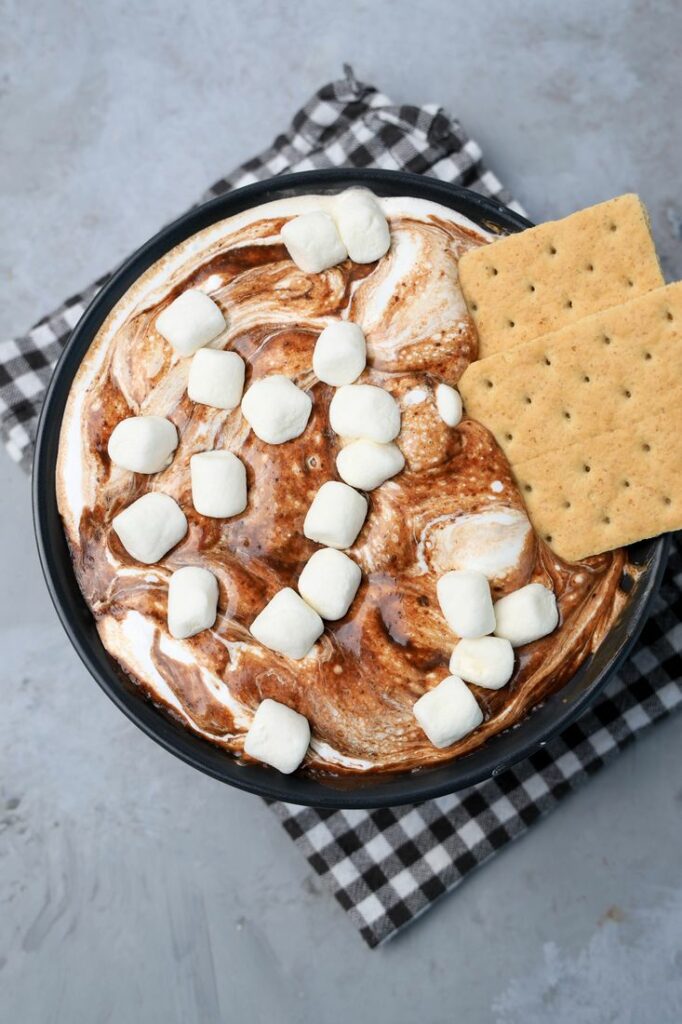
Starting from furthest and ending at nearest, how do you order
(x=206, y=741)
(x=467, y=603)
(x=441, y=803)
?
(x=441, y=803) → (x=206, y=741) → (x=467, y=603)

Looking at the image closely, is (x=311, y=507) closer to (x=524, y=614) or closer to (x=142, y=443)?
(x=142, y=443)

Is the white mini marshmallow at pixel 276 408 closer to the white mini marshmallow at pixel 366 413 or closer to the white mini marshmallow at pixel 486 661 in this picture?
the white mini marshmallow at pixel 366 413

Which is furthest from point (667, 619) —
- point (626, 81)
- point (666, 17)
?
point (666, 17)

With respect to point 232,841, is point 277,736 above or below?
above

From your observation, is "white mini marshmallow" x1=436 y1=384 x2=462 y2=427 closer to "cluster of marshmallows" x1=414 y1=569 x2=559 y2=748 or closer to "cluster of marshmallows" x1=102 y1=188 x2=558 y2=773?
"cluster of marshmallows" x1=102 y1=188 x2=558 y2=773

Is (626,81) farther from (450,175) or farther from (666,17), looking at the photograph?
(450,175)

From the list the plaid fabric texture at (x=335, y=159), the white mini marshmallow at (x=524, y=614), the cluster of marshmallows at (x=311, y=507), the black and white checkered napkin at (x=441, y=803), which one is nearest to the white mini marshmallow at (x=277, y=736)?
the cluster of marshmallows at (x=311, y=507)

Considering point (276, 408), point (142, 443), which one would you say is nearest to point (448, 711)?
point (276, 408)
